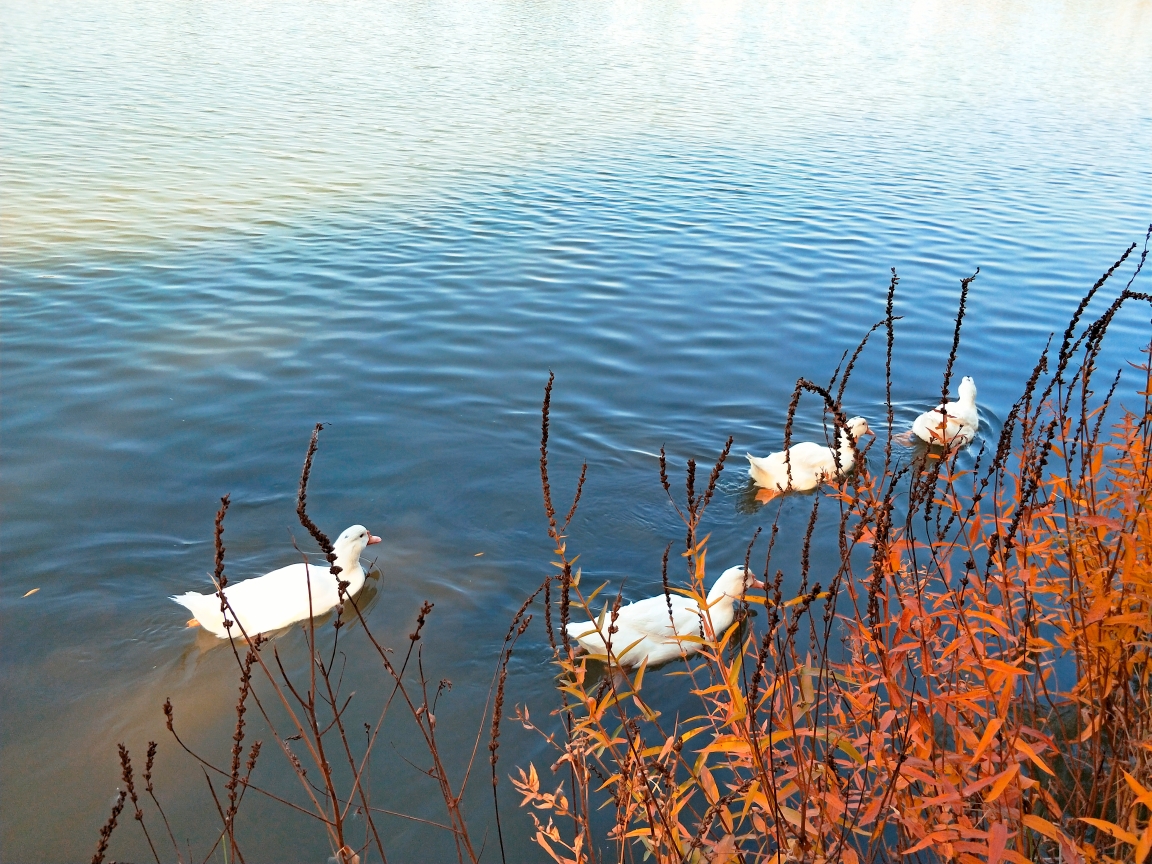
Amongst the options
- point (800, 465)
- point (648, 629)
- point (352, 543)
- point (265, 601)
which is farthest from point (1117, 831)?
point (800, 465)

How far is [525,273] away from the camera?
1099 centimetres

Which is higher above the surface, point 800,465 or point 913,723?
point 913,723

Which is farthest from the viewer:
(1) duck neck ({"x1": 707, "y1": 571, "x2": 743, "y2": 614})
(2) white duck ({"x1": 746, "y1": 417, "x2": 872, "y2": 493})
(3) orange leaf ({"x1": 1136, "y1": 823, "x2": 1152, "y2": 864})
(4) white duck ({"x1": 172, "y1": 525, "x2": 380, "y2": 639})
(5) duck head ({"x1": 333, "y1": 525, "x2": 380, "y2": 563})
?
(2) white duck ({"x1": 746, "y1": 417, "x2": 872, "y2": 493})

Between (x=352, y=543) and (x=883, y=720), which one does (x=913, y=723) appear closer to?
(x=883, y=720)

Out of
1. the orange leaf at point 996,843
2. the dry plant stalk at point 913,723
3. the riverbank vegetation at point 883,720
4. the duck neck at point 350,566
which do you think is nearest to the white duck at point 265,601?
the duck neck at point 350,566

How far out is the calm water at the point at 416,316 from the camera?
4910 mm

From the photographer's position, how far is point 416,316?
964 centimetres

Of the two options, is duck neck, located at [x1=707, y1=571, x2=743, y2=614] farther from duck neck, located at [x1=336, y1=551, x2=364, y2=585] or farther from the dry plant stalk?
duck neck, located at [x1=336, y1=551, x2=364, y2=585]

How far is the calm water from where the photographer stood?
16.1 feet

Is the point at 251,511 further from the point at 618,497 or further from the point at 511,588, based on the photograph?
the point at 618,497

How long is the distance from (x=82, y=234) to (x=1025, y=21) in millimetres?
45418

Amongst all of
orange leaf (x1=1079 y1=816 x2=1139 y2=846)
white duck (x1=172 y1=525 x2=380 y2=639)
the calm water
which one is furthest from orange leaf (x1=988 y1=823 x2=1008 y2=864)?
white duck (x1=172 y1=525 x2=380 y2=639)

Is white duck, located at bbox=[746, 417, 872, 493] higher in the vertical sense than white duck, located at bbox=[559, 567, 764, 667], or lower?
higher

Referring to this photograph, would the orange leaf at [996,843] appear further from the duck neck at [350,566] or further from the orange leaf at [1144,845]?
the duck neck at [350,566]
